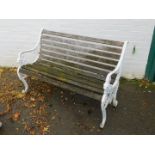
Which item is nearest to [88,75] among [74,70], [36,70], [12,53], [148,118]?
[74,70]

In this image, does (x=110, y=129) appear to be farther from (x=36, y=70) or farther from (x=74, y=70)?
(x=36, y=70)

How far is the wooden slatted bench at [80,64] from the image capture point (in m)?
3.71

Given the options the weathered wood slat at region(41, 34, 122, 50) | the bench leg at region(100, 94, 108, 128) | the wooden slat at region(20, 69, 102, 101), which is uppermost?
the weathered wood slat at region(41, 34, 122, 50)

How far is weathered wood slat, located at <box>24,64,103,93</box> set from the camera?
371cm

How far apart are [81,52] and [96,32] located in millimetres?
813

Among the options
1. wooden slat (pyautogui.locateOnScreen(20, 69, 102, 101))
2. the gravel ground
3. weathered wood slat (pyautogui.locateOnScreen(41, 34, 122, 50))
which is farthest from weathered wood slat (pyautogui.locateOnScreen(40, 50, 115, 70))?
the gravel ground

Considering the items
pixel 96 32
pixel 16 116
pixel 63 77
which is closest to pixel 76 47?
pixel 63 77

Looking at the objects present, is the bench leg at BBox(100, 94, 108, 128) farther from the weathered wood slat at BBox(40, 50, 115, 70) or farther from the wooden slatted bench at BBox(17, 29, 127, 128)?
the weathered wood slat at BBox(40, 50, 115, 70)

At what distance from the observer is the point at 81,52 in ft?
14.0

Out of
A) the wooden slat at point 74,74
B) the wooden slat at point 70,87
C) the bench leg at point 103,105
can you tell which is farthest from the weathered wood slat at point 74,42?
the bench leg at point 103,105

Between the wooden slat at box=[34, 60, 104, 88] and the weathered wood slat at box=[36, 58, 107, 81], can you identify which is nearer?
the wooden slat at box=[34, 60, 104, 88]

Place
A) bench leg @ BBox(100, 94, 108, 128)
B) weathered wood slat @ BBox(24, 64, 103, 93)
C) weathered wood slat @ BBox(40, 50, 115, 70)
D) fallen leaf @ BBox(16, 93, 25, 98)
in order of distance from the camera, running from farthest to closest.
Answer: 1. fallen leaf @ BBox(16, 93, 25, 98)
2. weathered wood slat @ BBox(40, 50, 115, 70)
3. weathered wood slat @ BBox(24, 64, 103, 93)
4. bench leg @ BBox(100, 94, 108, 128)

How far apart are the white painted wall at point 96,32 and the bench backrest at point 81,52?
0.63 meters

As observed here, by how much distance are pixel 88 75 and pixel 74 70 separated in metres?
0.30
